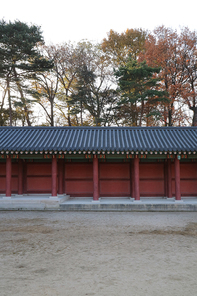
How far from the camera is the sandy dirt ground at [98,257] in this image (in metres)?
4.43

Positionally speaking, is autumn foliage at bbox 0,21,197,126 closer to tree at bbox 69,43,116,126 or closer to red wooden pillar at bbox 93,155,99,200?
tree at bbox 69,43,116,126

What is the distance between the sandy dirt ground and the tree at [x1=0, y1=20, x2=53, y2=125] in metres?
18.6

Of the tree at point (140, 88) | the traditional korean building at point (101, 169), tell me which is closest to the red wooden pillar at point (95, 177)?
the traditional korean building at point (101, 169)

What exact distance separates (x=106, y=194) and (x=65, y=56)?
21917 mm

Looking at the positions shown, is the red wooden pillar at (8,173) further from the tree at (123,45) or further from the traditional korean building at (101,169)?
the tree at (123,45)

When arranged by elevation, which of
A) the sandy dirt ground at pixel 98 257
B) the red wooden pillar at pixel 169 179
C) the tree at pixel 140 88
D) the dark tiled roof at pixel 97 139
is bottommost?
the sandy dirt ground at pixel 98 257

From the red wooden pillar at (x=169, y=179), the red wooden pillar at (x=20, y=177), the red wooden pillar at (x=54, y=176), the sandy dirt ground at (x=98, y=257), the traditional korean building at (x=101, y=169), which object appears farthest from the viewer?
the red wooden pillar at (x=20, y=177)

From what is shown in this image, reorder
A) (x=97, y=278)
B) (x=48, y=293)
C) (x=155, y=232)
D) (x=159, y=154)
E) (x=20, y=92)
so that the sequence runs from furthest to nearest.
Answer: (x=20, y=92) < (x=159, y=154) < (x=155, y=232) < (x=97, y=278) < (x=48, y=293)

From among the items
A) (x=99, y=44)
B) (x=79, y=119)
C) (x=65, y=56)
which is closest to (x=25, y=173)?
(x=79, y=119)

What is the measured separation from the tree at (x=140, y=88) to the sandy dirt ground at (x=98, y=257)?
16.0 m

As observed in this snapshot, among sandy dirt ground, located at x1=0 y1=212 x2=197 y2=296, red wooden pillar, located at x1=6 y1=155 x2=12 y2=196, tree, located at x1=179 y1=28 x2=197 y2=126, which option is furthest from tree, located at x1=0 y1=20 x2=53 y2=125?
sandy dirt ground, located at x1=0 y1=212 x2=197 y2=296

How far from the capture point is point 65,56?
31.3m

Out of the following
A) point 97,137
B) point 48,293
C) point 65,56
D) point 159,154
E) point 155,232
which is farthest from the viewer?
point 65,56

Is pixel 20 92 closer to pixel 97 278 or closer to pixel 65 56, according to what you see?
pixel 65 56
